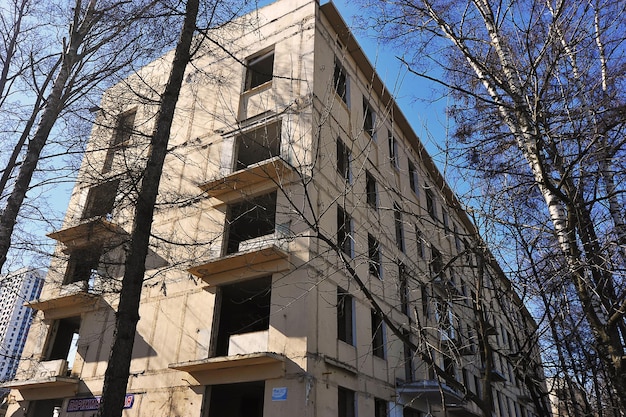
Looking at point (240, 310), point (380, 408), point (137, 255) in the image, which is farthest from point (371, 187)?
point (137, 255)

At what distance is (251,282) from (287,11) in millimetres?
11185

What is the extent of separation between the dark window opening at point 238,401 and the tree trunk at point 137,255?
32.3ft

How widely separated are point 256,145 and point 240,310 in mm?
6317

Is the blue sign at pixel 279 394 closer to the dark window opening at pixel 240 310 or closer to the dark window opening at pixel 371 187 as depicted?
the dark window opening at pixel 240 310

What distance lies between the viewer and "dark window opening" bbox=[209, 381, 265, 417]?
49.9 ft

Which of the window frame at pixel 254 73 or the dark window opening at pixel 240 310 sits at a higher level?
the window frame at pixel 254 73

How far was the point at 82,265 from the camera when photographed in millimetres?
17656

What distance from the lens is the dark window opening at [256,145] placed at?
15.3 m

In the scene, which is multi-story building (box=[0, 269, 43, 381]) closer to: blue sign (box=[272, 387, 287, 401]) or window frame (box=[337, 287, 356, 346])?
blue sign (box=[272, 387, 287, 401])

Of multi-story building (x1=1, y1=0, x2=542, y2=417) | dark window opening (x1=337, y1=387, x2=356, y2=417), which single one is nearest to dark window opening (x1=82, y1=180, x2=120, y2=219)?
multi-story building (x1=1, y1=0, x2=542, y2=417)

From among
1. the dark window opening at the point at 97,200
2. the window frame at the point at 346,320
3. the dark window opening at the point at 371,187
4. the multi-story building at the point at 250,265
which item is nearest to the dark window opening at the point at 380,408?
the multi-story building at the point at 250,265

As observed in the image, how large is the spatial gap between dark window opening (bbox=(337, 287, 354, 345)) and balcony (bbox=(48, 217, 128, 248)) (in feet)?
27.6

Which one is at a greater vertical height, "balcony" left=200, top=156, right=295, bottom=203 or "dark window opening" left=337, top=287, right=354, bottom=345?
"balcony" left=200, top=156, right=295, bottom=203

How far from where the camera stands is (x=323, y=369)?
11.4 m
